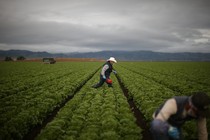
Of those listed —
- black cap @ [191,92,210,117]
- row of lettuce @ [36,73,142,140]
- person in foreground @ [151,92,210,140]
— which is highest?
black cap @ [191,92,210,117]

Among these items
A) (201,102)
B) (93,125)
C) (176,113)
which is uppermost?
(201,102)

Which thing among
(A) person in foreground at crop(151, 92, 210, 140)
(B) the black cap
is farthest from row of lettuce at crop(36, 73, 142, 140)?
(B) the black cap

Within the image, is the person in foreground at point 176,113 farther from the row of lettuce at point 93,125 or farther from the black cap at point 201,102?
the row of lettuce at point 93,125

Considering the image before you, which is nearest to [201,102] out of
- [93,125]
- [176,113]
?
[176,113]

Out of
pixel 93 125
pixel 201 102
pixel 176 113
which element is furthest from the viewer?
pixel 93 125

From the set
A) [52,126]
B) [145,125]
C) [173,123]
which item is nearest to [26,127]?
[52,126]

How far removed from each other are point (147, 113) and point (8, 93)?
11.5 metres

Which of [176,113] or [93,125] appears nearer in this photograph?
[176,113]

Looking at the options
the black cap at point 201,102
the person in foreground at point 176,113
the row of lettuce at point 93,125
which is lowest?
the row of lettuce at point 93,125

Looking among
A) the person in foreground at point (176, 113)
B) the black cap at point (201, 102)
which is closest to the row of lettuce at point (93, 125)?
the person in foreground at point (176, 113)

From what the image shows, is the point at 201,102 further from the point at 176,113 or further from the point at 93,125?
the point at 93,125

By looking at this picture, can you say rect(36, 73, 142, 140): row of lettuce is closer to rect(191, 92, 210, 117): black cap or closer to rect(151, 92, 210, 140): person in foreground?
rect(151, 92, 210, 140): person in foreground

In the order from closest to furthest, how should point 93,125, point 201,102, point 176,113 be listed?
point 201,102 < point 176,113 < point 93,125

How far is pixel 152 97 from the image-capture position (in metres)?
13.2
